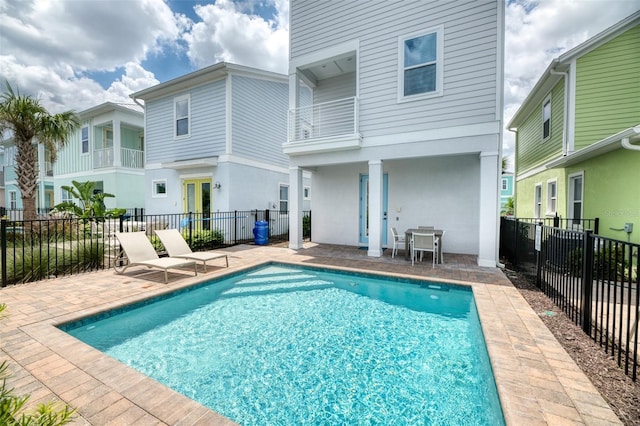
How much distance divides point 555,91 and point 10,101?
20591 millimetres

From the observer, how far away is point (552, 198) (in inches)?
458

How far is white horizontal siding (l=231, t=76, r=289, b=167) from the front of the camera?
39.4ft

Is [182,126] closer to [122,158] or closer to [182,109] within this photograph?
[182,109]

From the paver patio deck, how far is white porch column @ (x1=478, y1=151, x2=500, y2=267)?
1.78 m

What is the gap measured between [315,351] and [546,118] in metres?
14.1

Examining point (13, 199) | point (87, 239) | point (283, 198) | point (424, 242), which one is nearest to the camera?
point (424, 242)

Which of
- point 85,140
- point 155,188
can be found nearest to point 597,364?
point 155,188

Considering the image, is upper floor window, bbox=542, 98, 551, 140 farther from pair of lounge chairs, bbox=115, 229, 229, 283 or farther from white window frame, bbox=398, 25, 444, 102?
pair of lounge chairs, bbox=115, 229, 229, 283

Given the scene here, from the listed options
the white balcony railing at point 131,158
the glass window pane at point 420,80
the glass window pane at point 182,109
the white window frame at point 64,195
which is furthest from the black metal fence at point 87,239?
the white window frame at point 64,195

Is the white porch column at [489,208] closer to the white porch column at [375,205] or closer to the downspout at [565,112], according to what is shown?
the white porch column at [375,205]

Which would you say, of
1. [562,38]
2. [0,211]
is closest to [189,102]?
[0,211]

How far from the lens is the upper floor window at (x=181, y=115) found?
12836 mm

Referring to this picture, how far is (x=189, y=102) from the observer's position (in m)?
12.6

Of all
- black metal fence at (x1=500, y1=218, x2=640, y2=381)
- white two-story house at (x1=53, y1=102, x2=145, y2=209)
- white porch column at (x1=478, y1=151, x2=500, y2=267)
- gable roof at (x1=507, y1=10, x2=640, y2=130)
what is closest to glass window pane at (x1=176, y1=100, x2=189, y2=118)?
white two-story house at (x1=53, y1=102, x2=145, y2=209)
